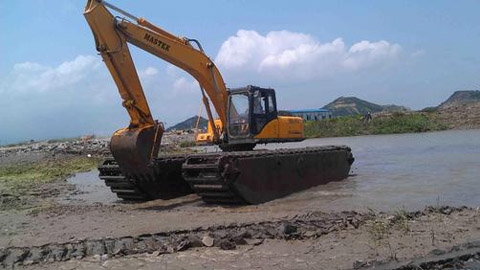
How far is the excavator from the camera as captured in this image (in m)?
10.3

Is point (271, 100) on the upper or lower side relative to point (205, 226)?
upper

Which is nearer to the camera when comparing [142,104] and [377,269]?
[377,269]

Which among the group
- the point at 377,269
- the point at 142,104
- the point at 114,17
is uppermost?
the point at 114,17

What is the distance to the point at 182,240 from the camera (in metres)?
6.88

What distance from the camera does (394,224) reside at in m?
7.25

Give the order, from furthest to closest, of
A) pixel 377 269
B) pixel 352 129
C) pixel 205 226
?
pixel 352 129, pixel 205 226, pixel 377 269

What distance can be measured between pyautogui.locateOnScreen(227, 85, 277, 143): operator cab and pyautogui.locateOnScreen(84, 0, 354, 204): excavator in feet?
0.09

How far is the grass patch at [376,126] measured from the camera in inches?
1641

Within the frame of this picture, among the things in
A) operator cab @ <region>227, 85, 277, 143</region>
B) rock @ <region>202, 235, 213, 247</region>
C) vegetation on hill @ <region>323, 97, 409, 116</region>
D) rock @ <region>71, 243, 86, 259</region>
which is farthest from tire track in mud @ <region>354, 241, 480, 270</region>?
vegetation on hill @ <region>323, 97, 409, 116</region>

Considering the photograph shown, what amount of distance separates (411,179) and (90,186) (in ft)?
33.2

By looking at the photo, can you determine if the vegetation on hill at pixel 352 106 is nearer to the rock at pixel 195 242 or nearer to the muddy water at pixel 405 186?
the muddy water at pixel 405 186

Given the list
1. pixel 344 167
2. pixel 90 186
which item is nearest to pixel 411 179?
pixel 344 167

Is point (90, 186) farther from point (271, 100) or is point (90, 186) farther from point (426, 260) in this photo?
point (426, 260)

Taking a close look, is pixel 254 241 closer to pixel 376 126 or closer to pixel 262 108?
pixel 262 108
